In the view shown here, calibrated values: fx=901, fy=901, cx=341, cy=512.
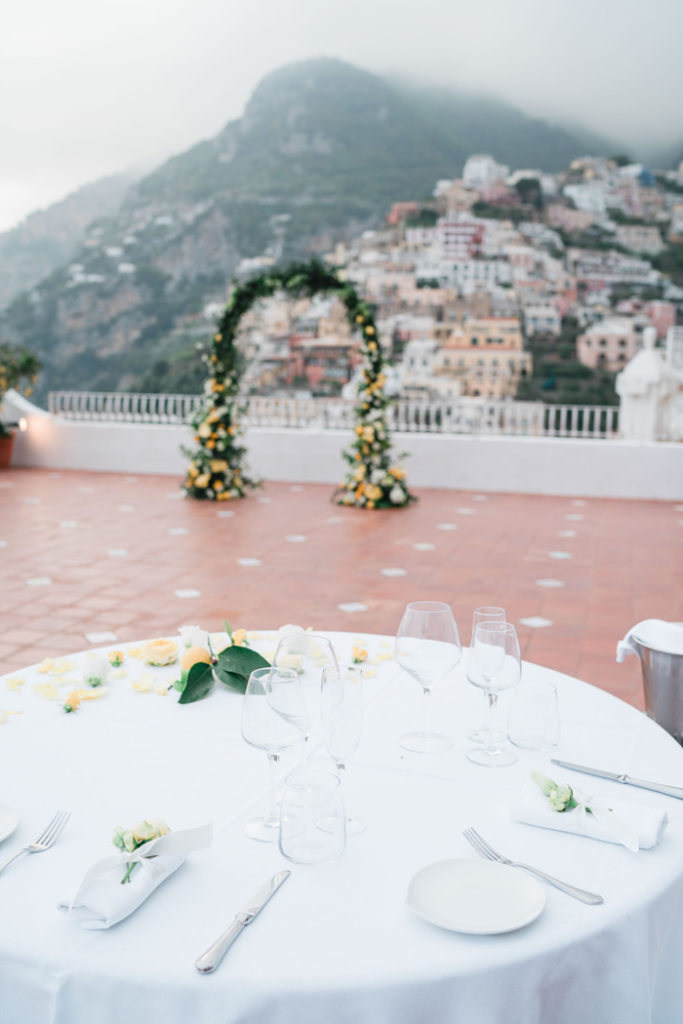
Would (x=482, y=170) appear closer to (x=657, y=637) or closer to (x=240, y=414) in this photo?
(x=240, y=414)

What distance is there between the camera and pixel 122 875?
0.94m

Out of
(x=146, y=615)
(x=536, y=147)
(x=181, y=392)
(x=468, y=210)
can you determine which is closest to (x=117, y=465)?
(x=146, y=615)

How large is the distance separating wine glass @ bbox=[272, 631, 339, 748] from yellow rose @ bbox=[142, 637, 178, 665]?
0.92ft

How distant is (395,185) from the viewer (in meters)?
43.0

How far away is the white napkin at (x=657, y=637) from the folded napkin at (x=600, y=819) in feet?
3.01

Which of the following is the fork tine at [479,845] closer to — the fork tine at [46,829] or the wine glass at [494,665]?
the wine glass at [494,665]

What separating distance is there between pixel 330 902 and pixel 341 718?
0.21 meters

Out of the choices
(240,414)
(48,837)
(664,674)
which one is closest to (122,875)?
(48,837)

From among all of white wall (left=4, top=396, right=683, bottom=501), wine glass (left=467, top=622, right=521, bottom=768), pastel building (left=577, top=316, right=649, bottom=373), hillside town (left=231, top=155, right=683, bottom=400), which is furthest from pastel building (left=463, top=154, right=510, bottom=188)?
wine glass (left=467, top=622, right=521, bottom=768)

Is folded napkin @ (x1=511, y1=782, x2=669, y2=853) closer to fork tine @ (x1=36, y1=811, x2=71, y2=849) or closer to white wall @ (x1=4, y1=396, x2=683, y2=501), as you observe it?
fork tine @ (x1=36, y1=811, x2=71, y2=849)

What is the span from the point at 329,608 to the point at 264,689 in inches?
126

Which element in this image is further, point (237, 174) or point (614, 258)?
point (237, 174)

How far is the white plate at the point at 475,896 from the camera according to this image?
90cm

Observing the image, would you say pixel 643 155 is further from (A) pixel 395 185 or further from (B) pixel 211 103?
(B) pixel 211 103
